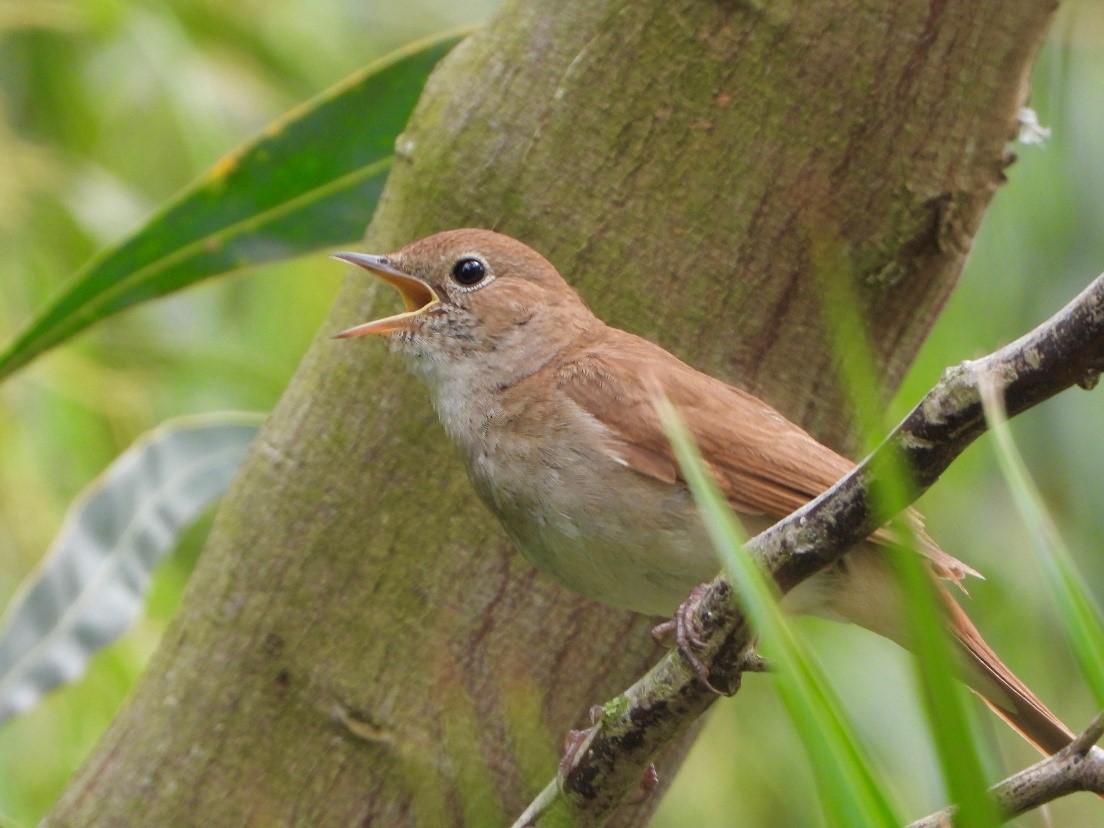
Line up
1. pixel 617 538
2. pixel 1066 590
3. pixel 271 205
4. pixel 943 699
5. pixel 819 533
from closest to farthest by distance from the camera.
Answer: pixel 943 699, pixel 1066 590, pixel 819 533, pixel 617 538, pixel 271 205

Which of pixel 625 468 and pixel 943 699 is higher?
pixel 625 468

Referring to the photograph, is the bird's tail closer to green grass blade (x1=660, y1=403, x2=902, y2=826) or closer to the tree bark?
the tree bark

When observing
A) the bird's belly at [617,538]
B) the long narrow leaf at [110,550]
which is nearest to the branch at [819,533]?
the bird's belly at [617,538]

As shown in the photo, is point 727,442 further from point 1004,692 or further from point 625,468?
point 1004,692

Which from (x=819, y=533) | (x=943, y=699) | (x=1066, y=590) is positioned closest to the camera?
(x=943, y=699)

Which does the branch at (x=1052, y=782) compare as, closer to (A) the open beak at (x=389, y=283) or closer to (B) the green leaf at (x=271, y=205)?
(A) the open beak at (x=389, y=283)

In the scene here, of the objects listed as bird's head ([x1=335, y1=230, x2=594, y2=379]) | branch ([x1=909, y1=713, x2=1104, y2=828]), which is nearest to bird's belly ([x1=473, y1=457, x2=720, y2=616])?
bird's head ([x1=335, y1=230, x2=594, y2=379])

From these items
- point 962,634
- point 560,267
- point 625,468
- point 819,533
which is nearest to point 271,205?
point 560,267
